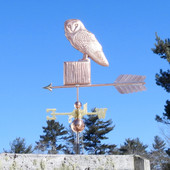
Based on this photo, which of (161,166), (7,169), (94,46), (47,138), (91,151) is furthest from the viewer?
(47,138)

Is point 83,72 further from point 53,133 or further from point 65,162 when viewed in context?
point 53,133

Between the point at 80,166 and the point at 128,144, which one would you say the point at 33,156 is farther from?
the point at 128,144

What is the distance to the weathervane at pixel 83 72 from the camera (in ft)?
20.8

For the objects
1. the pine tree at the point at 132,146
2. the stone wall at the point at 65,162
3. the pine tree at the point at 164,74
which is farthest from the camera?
the pine tree at the point at 132,146

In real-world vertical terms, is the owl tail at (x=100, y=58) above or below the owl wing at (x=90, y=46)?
below

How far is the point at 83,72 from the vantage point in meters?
6.64

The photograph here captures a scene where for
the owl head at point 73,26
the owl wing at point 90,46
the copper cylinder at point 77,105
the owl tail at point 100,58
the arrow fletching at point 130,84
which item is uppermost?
the owl head at point 73,26

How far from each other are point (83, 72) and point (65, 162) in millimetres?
2564

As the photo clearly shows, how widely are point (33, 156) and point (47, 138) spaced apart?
21.1 meters

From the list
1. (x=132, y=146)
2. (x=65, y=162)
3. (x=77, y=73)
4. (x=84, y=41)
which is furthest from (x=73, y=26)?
(x=132, y=146)

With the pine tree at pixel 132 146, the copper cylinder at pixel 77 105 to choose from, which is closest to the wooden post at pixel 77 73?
the copper cylinder at pixel 77 105

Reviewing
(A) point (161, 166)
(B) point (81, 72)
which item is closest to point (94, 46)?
(B) point (81, 72)

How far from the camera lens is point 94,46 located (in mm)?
7102

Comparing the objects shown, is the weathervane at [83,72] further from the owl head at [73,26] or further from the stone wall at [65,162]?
the stone wall at [65,162]
